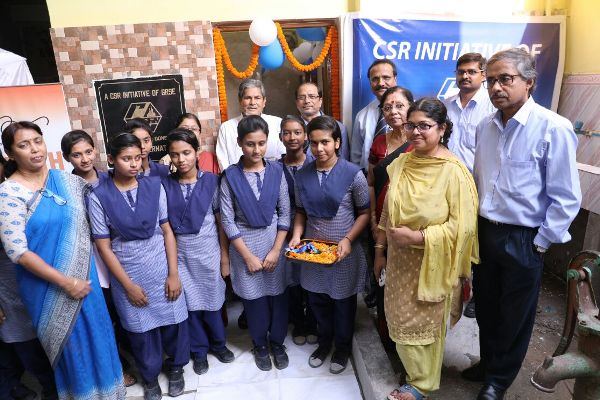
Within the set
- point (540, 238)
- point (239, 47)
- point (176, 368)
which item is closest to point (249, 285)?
point (176, 368)

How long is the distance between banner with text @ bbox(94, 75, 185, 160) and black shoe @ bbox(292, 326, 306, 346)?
2104 mm

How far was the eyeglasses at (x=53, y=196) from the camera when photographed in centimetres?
203

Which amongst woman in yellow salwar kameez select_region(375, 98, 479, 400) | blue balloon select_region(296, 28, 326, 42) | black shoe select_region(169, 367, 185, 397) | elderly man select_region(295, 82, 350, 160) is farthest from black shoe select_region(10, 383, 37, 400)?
blue balloon select_region(296, 28, 326, 42)

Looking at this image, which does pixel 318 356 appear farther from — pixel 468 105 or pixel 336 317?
pixel 468 105

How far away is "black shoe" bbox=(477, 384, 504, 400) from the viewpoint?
2.08 metres

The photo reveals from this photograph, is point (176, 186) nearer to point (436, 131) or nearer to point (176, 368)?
point (176, 368)

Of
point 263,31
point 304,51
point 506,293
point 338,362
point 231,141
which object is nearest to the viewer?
point 506,293

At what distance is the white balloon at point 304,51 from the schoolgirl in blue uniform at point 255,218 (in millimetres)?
2434

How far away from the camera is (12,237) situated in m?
1.91

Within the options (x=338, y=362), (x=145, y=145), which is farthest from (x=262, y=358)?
(x=145, y=145)

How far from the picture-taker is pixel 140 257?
7.54 feet

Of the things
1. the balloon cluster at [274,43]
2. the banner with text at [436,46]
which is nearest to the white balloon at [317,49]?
the balloon cluster at [274,43]

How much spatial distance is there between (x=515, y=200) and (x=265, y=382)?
1.88 meters

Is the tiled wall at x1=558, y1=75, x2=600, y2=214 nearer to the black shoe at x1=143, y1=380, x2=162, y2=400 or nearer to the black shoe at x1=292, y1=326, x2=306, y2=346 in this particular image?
the black shoe at x1=292, y1=326, x2=306, y2=346
